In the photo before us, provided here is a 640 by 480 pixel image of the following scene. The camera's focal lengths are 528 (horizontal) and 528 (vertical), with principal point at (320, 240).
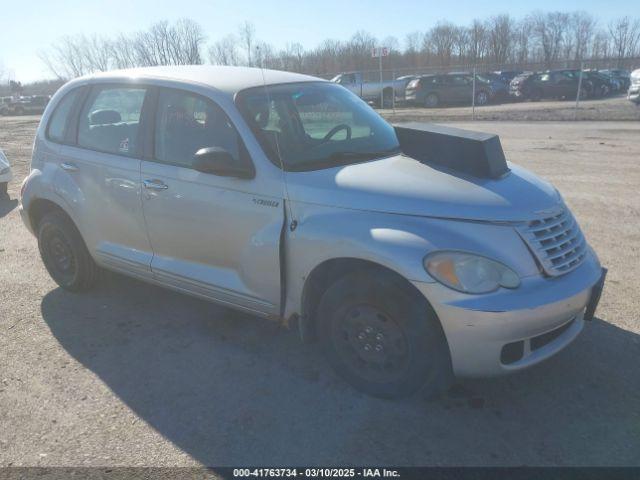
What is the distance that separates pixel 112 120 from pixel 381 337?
9.34 feet

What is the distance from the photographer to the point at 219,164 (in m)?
3.29

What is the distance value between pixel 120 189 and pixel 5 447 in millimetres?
1910

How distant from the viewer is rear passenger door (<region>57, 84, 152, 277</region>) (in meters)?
4.00

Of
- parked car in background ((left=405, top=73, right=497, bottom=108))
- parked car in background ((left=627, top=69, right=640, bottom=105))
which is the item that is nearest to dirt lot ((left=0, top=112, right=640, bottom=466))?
parked car in background ((left=627, top=69, right=640, bottom=105))

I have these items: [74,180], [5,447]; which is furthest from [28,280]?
[5,447]

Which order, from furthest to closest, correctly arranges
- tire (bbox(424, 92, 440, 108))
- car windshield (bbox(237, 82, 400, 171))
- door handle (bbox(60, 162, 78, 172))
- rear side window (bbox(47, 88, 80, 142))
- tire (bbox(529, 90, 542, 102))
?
tire (bbox(529, 90, 542, 102))
tire (bbox(424, 92, 440, 108))
rear side window (bbox(47, 88, 80, 142))
door handle (bbox(60, 162, 78, 172))
car windshield (bbox(237, 82, 400, 171))

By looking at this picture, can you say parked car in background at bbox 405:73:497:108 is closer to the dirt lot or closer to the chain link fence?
the chain link fence

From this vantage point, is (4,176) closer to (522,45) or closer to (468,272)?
(468,272)

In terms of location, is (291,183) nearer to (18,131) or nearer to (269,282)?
(269,282)

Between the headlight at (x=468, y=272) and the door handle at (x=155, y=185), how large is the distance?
1996mm

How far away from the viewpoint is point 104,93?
4.34 meters

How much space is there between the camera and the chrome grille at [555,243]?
287 cm

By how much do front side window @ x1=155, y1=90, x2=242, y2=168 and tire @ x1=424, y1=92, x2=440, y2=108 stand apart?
25.2 m

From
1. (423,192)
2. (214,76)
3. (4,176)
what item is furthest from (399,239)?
(4,176)
